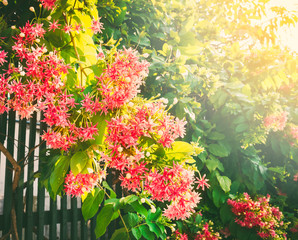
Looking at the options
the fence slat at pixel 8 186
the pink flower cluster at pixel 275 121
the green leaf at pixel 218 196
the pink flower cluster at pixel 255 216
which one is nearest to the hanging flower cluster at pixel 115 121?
the fence slat at pixel 8 186

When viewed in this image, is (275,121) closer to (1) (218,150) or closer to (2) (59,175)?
(1) (218,150)

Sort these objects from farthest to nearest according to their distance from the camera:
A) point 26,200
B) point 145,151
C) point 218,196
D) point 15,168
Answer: point 218,196 < point 26,200 < point 15,168 < point 145,151

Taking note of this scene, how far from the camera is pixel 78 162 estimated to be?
991mm

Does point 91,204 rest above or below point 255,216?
above

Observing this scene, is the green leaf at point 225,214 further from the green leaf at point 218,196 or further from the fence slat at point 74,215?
the fence slat at point 74,215

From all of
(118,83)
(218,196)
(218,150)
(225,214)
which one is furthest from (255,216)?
(118,83)

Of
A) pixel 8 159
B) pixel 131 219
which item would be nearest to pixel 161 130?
pixel 131 219

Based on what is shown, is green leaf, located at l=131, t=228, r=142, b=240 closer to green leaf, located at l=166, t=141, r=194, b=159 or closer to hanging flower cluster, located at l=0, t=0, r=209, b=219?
hanging flower cluster, located at l=0, t=0, r=209, b=219

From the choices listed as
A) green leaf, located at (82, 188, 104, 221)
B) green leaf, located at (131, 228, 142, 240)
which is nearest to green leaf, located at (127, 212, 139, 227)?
green leaf, located at (131, 228, 142, 240)

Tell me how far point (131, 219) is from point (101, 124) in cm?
74

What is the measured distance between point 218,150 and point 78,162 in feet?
5.60

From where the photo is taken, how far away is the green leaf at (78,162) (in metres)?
0.97

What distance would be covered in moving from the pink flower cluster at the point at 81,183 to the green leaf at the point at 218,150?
161 cm

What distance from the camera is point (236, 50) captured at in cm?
285
